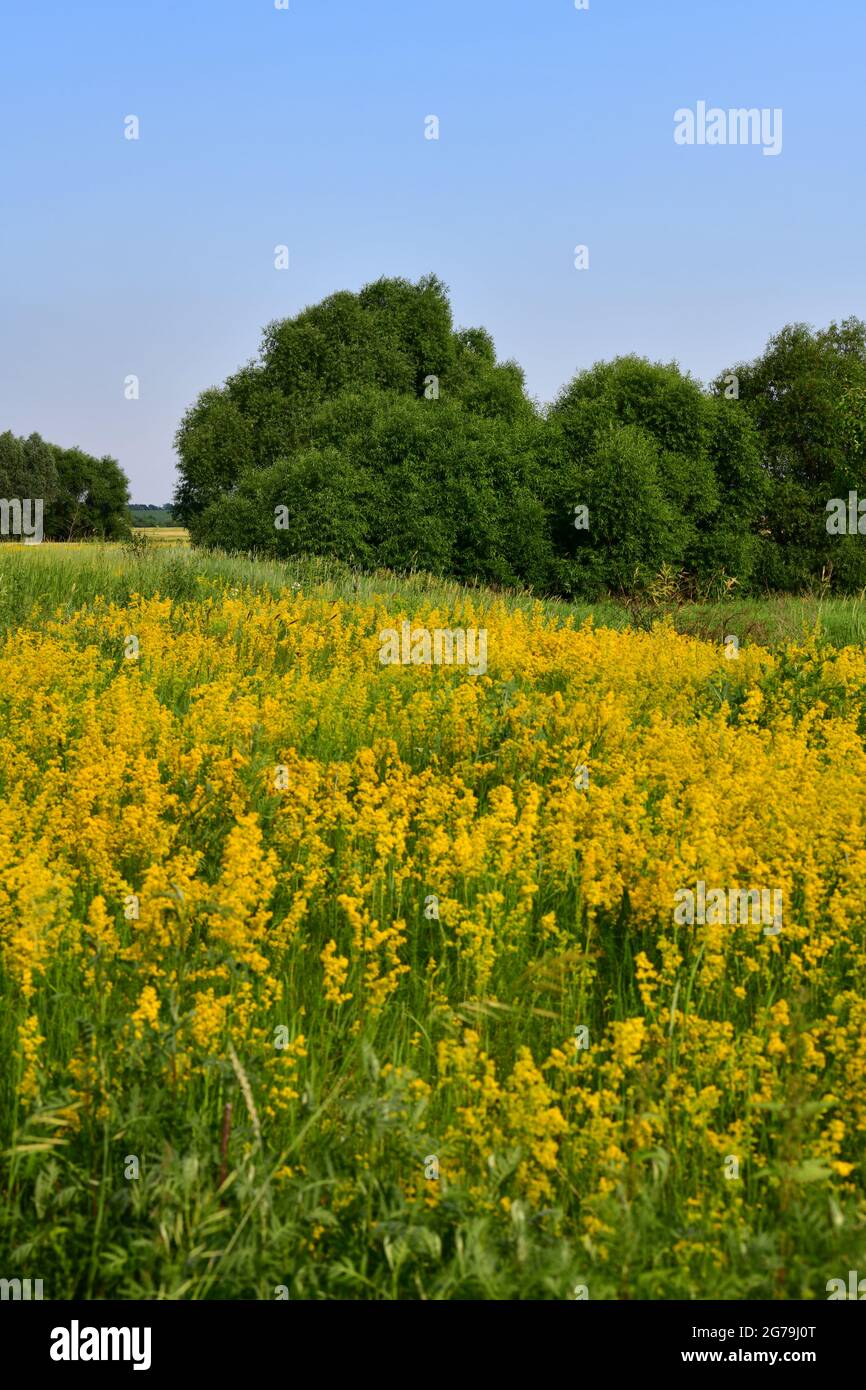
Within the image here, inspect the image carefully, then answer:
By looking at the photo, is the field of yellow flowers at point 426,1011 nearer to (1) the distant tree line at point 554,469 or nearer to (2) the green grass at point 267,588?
(2) the green grass at point 267,588

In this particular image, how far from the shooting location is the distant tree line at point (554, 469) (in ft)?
84.8

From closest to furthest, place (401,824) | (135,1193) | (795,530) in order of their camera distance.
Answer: (135,1193), (401,824), (795,530)

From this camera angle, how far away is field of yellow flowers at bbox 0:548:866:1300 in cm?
Answer: 276

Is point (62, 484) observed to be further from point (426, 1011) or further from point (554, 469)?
point (426, 1011)

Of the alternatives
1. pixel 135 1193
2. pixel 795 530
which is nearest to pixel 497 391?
pixel 795 530

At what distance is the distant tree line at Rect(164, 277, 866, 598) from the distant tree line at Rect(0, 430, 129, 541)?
41668 mm

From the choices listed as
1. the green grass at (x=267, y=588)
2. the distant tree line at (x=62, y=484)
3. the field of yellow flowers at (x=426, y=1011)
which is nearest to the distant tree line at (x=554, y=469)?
the green grass at (x=267, y=588)

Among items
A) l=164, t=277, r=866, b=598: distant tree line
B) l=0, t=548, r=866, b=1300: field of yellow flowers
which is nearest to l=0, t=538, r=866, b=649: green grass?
l=164, t=277, r=866, b=598: distant tree line

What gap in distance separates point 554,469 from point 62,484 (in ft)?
247

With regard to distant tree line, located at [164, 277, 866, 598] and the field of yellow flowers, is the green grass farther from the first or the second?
the field of yellow flowers

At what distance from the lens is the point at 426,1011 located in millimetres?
4219
